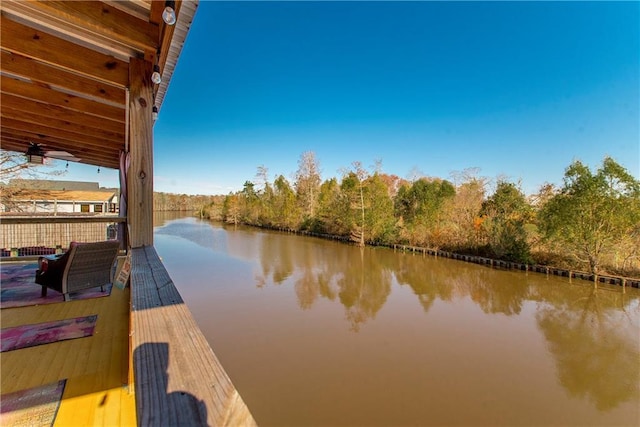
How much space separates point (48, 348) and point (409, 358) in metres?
4.47

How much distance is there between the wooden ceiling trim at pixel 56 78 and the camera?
6.87ft

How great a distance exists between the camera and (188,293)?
770 cm

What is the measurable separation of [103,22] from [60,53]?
64 cm

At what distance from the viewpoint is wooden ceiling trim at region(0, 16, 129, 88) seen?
182 centimetres

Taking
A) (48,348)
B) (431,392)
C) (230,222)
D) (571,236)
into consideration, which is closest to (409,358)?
(431,392)

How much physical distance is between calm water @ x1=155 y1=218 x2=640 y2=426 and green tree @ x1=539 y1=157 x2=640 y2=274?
1268mm

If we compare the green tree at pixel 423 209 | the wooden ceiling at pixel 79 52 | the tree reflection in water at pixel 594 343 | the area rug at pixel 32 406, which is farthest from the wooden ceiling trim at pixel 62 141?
the green tree at pixel 423 209

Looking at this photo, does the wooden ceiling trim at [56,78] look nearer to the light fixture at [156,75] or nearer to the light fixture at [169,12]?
the light fixture at [156,75]

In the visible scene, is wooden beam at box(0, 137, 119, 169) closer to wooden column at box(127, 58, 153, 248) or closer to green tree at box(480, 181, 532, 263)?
wooden column at box(127, 58, 153, 248)

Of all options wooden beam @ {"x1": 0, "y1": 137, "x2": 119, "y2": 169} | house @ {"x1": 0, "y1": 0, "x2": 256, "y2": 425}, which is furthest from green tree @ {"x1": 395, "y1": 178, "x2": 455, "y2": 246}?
house @ {"x1": 0, "y1": 0, "x2": 256, "y2": 425}

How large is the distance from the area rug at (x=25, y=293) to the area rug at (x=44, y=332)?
25.2 inches

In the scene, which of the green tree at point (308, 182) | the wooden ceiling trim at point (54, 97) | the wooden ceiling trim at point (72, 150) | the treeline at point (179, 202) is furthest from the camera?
the treeline at point (179, 202)

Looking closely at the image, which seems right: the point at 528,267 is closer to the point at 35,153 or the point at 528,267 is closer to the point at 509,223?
the point at 509,223

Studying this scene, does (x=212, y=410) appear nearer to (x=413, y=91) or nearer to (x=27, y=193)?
(x=27, y=193)
